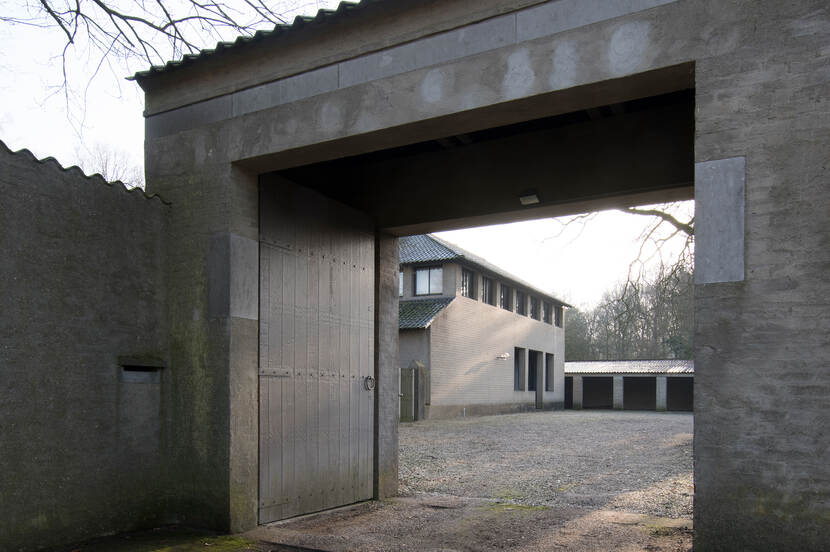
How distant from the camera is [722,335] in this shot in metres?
3.65

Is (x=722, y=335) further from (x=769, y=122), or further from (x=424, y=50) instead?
(x=424, y=50)

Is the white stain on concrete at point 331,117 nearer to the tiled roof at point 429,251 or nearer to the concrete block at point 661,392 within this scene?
the tiled roof at point 429,251

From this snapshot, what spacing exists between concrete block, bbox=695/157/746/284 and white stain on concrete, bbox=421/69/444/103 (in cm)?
185

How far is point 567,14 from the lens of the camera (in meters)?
4.29

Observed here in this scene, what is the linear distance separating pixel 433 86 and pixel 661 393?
33.4 meters

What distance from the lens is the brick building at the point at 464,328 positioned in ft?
78.2

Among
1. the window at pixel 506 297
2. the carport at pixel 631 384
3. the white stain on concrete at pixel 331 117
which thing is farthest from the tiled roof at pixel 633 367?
the white stain on concrete at pixel 331 117

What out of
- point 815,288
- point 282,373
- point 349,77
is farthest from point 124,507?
point 815,288

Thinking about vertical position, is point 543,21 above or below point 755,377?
above

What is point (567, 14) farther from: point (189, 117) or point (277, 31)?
point (189, 117)

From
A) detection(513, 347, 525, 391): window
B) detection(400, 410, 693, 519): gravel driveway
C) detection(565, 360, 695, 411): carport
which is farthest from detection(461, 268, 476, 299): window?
detection(565, 360, 695, 411): carport

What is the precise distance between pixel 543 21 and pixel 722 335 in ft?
7.49

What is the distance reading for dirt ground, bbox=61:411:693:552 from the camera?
518 centimetres

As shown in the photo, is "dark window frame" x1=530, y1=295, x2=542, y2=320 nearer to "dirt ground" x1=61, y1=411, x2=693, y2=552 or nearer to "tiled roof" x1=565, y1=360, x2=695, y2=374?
"tiled roof" x1=565, y1=360, x2=695, y2=374
